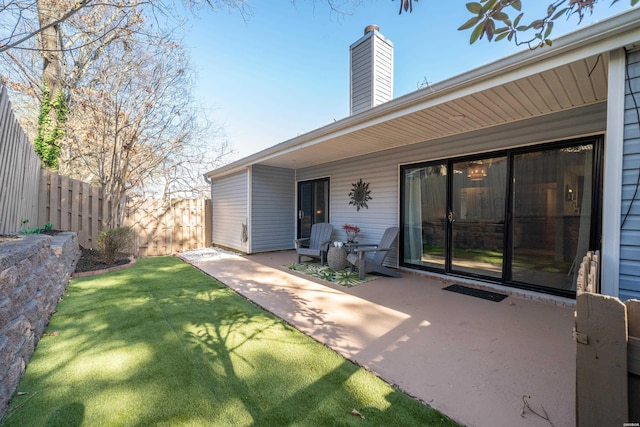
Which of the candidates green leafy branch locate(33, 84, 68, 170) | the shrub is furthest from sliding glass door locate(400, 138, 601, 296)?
green leafy branch locate(33, 84, 68, 170)

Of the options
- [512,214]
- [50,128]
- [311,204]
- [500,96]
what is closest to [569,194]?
[512,214]

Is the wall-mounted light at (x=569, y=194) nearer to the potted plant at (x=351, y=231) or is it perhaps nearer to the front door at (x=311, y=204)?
the potted plant at (x=351, y=231)

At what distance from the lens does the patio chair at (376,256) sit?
4.71 metres

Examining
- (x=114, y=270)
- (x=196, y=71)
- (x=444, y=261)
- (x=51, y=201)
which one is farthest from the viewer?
(x=196, y=71)

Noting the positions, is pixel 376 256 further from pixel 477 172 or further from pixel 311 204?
pixel 311 204

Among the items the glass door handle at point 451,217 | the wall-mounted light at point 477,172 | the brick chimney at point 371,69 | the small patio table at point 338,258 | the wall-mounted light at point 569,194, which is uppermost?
the brick chimney at point 371,69

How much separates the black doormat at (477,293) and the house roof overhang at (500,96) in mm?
2395

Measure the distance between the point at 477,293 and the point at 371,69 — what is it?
17.9 ft

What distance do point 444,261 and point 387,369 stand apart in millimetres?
3071

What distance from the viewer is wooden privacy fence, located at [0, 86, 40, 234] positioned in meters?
3.05

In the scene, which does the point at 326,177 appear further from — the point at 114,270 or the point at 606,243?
the point at 606,243

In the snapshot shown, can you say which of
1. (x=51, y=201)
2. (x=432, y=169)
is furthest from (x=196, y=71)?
(x=432, y=169)

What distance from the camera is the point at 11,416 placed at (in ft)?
5.08

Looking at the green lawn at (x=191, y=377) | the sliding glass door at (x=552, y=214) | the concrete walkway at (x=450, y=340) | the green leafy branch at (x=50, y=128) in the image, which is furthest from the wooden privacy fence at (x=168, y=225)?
the sliding glass door at (x=552, y=214)
